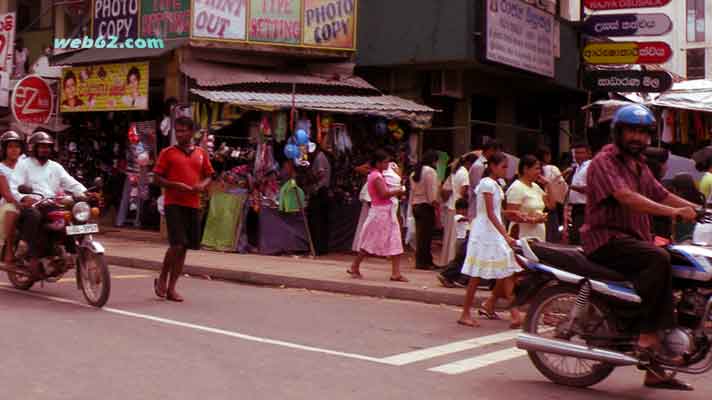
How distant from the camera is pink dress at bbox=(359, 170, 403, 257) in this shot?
11.7 m

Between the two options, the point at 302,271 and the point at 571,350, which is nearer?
the point at 571,350

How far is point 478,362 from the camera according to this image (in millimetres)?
6965

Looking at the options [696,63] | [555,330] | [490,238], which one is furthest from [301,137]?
[696,63]

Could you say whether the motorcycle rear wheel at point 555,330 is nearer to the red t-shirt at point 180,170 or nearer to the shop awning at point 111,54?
the red t-shirt at point 180,170

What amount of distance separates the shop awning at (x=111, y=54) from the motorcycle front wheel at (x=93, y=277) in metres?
7.70

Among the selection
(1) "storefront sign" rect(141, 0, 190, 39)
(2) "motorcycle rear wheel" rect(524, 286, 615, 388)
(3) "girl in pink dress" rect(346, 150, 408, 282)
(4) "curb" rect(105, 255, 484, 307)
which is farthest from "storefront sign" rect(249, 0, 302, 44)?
(2) "motorcycle rear wheel" rect(524, 286, 615, 388)

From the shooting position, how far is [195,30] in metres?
16.1

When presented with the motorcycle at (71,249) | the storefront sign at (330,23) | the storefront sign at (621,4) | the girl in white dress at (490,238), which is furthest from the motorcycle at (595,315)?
the storefront sign at (330,23)

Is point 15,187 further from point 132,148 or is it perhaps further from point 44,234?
point 132,148

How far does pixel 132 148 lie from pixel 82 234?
8531 mm

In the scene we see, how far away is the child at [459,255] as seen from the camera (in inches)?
433

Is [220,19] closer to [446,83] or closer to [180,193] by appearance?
[446,83]

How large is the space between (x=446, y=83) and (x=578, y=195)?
19.9ft

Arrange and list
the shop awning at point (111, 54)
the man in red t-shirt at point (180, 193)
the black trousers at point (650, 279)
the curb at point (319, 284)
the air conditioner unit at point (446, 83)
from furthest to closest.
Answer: the air conditioner unit at point (446, 83) → the shop awning at point (111, 54) → the curb at point (319, 284) → the man in red t-shirt at point (180, 193) → the black trousers at point (650, 279)
